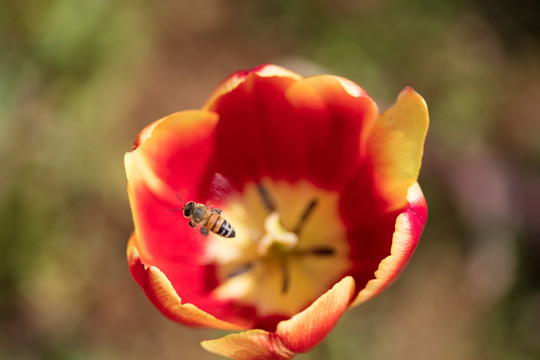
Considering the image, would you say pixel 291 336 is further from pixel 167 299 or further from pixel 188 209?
pixel 188 209

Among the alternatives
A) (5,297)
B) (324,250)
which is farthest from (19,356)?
(324,250)

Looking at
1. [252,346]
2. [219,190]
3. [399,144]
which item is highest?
[399,144]

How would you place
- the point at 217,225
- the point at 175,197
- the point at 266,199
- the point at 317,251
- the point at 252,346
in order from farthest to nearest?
1. the point at 266,199
2. the point at 317,251
3. the point at 175,197
4. the point at 217,225
5. the point at 252,346

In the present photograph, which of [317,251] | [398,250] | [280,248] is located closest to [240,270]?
[280,248]

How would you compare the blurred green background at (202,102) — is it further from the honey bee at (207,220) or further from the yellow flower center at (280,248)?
the honey bee at (207,220)

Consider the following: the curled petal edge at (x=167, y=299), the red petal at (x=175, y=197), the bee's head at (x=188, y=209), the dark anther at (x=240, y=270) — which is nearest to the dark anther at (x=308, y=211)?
the dark anther at (x=240, y=270)

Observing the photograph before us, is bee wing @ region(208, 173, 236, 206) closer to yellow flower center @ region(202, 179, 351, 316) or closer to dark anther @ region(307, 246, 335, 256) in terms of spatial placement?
yellow flower center @ region(202, 179, 351, 316)

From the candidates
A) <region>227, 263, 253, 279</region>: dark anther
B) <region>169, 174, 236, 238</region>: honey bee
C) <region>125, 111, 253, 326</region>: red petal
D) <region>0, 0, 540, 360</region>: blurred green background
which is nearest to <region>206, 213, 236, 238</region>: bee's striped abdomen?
<region>169, 174, 236, 238</region>: honey bee
